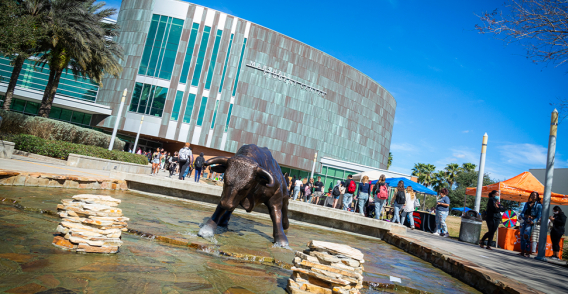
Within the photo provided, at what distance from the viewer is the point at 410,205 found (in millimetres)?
12727

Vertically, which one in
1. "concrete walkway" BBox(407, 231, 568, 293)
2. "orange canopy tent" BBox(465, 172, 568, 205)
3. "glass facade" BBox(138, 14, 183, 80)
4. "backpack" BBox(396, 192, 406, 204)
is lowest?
"concrete walkway" BBox(407, 231, 568, 293)

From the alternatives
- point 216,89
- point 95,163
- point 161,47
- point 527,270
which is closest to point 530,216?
point 527,270

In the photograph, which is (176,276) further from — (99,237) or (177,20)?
(177,20)

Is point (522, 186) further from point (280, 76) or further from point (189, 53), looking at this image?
point (189, 53)

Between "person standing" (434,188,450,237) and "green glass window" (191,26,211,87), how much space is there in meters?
29.0

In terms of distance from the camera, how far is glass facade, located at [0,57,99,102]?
32094 mm

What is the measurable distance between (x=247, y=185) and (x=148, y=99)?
33.3 metres

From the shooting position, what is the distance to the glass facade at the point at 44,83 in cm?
3209

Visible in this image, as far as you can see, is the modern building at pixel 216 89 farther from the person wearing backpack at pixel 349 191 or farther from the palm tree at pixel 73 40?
the person wearing backpack at pixel 349 191

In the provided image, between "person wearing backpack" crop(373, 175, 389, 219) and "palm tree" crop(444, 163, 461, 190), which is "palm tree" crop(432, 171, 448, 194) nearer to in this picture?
"palm tree" crop(444, 163, 461, 190)

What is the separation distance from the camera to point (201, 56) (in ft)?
115

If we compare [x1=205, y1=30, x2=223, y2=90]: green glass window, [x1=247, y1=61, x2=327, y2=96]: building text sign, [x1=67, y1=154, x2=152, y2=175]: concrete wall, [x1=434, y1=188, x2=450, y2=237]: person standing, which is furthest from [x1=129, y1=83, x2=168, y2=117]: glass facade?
[x1=434, y1=188, x2=450, y2=237]: person standing

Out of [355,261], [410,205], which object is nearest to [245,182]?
[355,261]

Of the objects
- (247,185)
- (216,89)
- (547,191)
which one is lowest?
(247,185)
